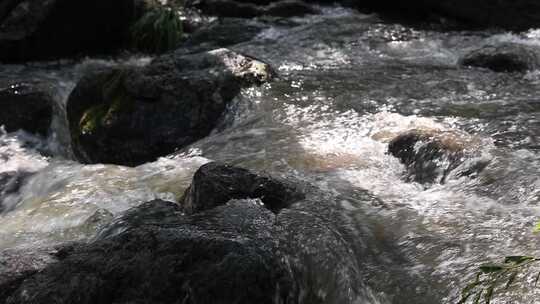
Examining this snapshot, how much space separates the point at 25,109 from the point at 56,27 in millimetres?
3486

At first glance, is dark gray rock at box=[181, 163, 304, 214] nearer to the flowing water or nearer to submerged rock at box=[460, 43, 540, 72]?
the flowing water

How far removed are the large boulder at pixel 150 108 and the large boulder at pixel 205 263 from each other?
2.79 metres

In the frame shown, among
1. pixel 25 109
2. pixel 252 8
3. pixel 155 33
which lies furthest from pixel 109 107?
pixel 252 8

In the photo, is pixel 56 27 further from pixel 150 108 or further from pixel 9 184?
pixel 9 184

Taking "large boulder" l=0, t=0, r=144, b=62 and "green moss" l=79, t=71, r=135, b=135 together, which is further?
"large boulder" l=0, t=0, r=144, b=62

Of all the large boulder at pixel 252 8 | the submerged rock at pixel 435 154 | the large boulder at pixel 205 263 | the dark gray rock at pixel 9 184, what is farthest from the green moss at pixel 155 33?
the large boulder at pixel 205 263

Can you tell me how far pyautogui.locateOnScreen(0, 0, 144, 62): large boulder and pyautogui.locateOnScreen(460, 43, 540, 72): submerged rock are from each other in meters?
6.61

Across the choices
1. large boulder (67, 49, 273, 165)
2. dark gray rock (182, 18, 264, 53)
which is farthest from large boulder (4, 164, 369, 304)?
dark gray rock (182, 18, 264, 53)

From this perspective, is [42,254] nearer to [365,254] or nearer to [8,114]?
[365,254]

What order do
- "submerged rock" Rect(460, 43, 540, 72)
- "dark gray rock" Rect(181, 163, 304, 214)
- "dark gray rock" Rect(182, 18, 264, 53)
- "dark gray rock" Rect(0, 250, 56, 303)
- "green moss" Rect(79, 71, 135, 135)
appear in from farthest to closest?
"dark gray rock" Rect(182, 18, 264, 53)
"submerged rock" Rect(460, 43, 540, 72)
"green moss" Rect(79, 71, 135, 135)
"dark gray rock" Rect(181, 163, 304, 214)
"dark gray rock" Rect(0, 250, 56, 303)

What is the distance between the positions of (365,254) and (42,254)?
215 centimetres

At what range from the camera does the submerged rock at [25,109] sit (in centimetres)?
776

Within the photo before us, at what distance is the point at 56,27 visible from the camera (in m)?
10.8

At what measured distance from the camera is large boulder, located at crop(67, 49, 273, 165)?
6918 mm
